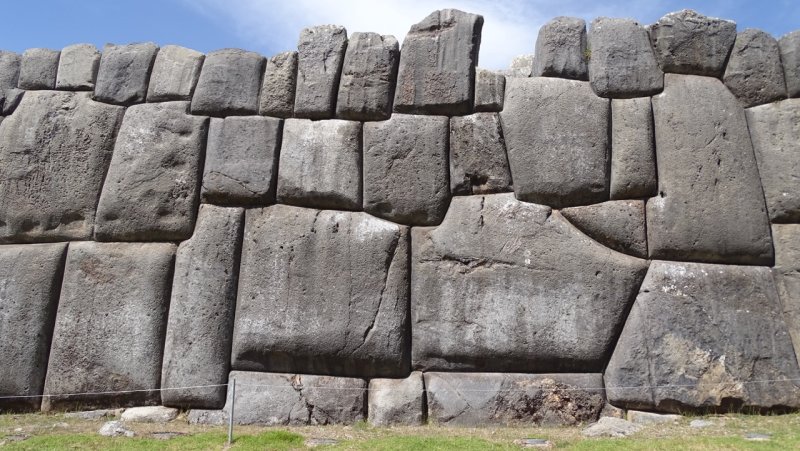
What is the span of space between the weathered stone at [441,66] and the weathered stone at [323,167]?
65cm

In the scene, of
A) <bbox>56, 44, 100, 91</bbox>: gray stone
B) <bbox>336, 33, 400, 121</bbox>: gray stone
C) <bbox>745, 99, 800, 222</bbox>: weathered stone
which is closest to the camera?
<bbox>745, 99, 800, 222</bbox>: weathered stone

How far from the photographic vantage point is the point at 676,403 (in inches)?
231

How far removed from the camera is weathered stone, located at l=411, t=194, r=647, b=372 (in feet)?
19.8

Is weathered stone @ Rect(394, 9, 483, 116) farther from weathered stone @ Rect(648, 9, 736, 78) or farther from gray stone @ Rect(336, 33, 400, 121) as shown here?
weathered stone @ Rect(648, 9, 736, 78)

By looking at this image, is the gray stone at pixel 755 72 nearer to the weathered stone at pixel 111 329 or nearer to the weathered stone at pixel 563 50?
the weathered stone at pixel 563 50

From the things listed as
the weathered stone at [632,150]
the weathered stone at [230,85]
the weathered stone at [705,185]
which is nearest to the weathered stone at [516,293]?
the weathered stone at [705,185]

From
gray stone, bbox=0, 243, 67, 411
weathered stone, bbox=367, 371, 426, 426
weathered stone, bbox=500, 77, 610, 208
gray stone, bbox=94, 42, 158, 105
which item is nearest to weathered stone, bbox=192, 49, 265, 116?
gray stone, bbox=94, 42, 158, 105

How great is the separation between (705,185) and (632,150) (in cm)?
74

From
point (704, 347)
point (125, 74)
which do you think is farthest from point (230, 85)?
point (704, 347)

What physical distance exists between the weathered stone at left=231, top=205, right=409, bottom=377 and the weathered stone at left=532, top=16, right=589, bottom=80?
2.21 meters

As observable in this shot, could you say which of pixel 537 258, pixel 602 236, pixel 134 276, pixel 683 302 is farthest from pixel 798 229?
pixel 134 276

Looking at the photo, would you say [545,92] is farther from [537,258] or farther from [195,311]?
[195,311]

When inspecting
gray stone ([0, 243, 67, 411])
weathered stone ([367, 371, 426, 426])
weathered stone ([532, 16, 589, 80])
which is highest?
weathered stone ([532, 16, 589, 80])

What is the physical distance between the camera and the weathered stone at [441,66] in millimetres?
6609
